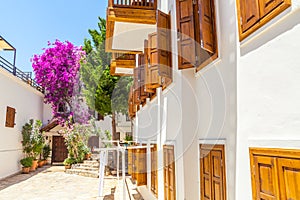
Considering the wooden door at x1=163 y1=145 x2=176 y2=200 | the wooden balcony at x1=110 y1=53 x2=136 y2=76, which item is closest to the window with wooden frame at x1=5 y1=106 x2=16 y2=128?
the wooden balcony at x1=110 y1=53 x2=136 y2=76

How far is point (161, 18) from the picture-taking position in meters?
4.83

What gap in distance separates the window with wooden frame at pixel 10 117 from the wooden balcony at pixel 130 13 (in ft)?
29.3

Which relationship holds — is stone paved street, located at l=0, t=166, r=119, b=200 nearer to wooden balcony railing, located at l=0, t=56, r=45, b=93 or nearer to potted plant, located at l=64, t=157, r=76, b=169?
potted plant, located at l=64, t=157, r=76, b=169

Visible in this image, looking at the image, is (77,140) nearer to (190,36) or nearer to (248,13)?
(190,36)

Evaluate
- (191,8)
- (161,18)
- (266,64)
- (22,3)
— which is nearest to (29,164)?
(22,3)

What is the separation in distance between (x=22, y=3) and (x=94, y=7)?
13.2ft

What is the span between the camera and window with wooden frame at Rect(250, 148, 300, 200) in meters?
1.77

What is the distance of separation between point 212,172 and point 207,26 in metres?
1.98

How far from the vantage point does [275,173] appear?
1961 mm

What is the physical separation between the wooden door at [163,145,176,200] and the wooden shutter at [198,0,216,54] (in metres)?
2.00

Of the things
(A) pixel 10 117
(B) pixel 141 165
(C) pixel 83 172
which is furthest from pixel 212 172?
(A) pixel 10 117

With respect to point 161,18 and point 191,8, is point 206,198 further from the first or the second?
point 161,18

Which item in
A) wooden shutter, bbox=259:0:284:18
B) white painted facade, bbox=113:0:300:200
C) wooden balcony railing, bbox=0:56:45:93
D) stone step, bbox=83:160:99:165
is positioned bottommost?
stone step, bbox=83:160:99:165

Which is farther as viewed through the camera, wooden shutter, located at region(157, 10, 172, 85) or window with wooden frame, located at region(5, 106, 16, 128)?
window with wooden frame, located at region(5, 106, 16, 128)
